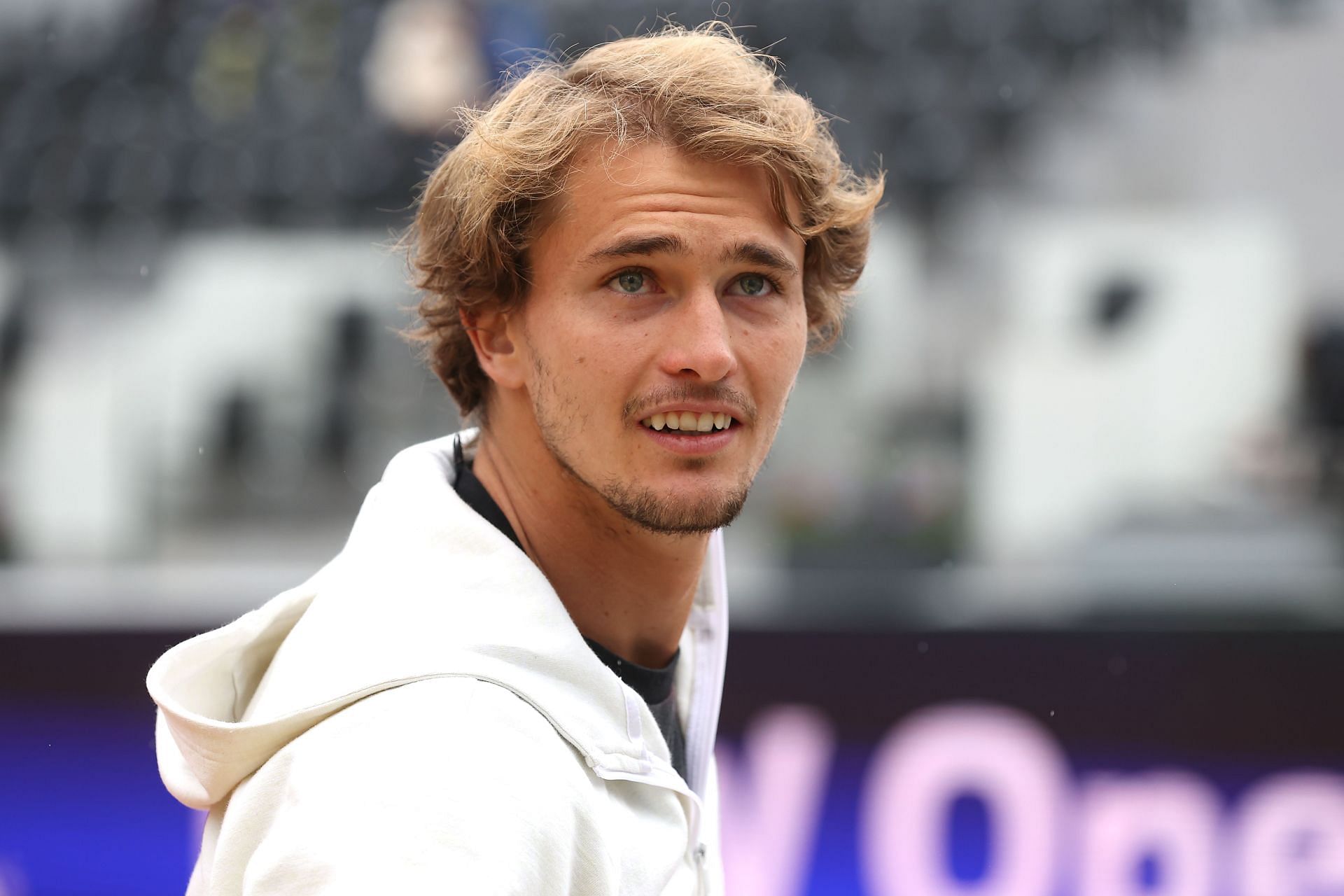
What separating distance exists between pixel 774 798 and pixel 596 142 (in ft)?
9.47

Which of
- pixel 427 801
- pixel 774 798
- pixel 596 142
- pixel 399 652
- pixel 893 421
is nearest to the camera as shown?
pixel 427 801

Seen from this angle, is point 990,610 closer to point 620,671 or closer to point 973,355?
point 973,355

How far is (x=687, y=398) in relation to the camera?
1.51m

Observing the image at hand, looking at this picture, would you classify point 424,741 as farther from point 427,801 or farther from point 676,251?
point 676,251

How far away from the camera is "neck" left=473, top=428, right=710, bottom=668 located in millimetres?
1605

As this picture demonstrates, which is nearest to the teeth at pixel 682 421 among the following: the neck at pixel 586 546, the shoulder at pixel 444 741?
the neck at pixel 586 546

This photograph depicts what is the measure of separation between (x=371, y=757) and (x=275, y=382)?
12.6 feet

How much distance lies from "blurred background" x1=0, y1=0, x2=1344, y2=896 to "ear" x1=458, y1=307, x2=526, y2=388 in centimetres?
227

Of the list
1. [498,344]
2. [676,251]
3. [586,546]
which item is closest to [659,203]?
[676,251]

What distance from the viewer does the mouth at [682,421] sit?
60.2 inches

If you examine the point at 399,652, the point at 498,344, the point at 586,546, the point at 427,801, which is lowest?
the point at 427,801

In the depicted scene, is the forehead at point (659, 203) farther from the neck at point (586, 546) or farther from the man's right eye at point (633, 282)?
the neck at point (586, 546)

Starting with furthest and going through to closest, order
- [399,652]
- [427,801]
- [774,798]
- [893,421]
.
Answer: [893,421], [774,798], [399,652], [427,801]

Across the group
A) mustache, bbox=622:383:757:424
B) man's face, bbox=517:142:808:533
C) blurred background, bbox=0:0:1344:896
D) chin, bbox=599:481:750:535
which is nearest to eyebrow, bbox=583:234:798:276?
man's face, bbox=517:142:808:533
